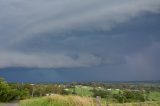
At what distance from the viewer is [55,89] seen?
64500mm

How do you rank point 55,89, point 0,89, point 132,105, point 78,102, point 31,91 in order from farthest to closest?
point 55,89 → point 31,91 → point 0,89 → point 132,105 → point 78,102

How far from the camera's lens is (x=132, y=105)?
122 ft

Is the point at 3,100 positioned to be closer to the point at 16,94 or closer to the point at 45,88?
the point at 16,94

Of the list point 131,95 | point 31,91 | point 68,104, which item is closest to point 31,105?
point 68,104

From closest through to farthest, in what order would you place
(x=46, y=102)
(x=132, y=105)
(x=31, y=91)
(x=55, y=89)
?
(x=46, y=102) → (x=132, y=105) → (x=31, y=91) → (x=55, y=89)

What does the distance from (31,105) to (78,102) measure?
6501 mm

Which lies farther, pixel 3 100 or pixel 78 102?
pixel 3 100

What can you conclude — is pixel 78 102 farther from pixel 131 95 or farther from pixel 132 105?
pixel 131 95

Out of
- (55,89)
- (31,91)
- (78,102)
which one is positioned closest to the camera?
(78,102)

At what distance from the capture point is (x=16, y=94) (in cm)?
5019

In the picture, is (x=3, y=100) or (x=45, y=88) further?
Result: (x=45, y=88)

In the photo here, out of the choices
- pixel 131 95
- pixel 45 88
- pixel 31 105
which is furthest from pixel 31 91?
pixel 31 105

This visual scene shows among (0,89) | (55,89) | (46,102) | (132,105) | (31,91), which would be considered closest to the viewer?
(46,102)

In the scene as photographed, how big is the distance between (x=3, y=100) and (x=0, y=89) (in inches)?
65.3
